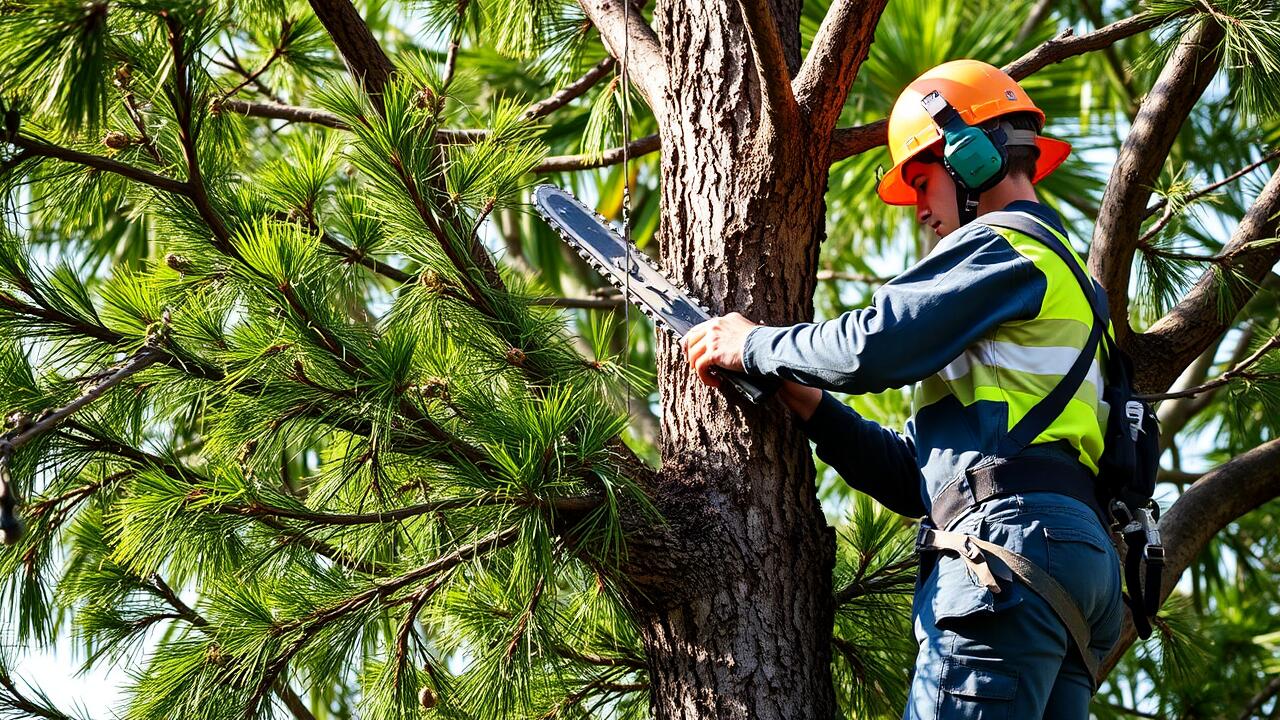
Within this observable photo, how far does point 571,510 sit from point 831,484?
13.7 ft

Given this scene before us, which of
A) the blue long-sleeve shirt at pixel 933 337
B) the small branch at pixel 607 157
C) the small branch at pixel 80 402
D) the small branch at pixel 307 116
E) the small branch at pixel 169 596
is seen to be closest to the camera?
the small branch at pixel 80 402

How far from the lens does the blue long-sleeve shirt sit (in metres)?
2.09

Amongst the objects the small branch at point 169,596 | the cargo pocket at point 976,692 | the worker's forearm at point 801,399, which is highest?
the worker's forearm at point 801,399

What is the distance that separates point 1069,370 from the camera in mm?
2135

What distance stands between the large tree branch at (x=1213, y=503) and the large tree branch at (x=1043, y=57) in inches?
36.1

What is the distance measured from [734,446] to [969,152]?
0.66 metres

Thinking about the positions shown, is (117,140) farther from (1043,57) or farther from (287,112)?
(1043,57)

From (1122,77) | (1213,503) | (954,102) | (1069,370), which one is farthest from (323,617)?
(1122,77)

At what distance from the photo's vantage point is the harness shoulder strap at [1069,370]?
2100mm

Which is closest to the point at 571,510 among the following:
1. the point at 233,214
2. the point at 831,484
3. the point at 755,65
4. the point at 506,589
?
the point at 506,589

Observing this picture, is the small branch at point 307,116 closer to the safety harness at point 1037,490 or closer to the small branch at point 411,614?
the small branch at point 411,614

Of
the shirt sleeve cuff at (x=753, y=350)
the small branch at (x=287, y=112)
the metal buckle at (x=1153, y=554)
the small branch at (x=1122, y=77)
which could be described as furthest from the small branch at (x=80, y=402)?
the small branch at (x=1122, y=77)

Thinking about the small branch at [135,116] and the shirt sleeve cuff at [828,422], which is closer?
the small branch at [135,116]

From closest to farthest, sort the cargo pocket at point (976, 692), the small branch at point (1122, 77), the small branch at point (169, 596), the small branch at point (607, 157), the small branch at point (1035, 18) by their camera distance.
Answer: the cargo pocket at point (976, 692) < the small branch at point (169, 596) < the small branch at point (607, 157) < the small branch at point (1122, 77) < the small branch at point (1035, 18)
